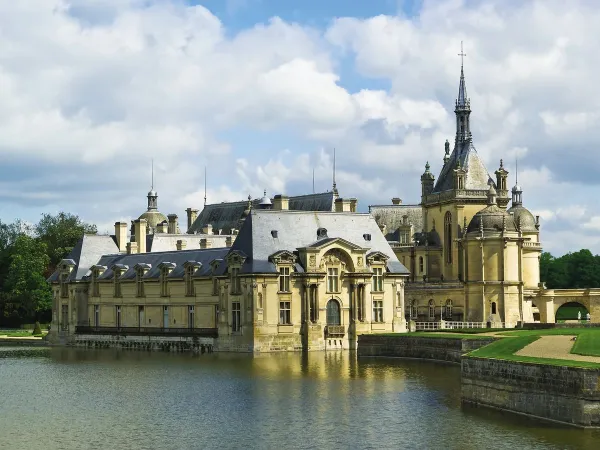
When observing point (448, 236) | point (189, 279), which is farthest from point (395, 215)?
point (189, 279)

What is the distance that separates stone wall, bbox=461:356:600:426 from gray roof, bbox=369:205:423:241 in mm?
72859

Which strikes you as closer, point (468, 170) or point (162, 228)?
point (468, 170)

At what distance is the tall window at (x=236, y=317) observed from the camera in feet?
282

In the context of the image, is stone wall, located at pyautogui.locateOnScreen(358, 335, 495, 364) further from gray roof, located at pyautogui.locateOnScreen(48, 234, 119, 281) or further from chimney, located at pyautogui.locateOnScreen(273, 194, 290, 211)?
gray roof, located at pyautogui.locateOnScreen(48, 234, 119, 281)

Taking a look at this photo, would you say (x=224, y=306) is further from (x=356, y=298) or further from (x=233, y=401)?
(x=233, y=401)

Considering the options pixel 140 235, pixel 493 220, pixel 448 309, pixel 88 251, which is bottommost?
pixel 448 309

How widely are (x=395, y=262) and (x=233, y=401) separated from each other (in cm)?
4133

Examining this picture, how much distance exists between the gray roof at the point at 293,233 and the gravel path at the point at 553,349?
31135 millimetres

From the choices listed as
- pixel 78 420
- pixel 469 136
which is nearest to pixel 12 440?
pixel 78 420

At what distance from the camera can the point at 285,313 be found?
85.6 meters

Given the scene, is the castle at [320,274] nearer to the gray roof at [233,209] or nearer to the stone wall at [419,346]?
the gray roof at [233,209]

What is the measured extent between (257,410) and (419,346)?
27979 mm

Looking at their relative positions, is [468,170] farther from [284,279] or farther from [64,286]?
[64,286]

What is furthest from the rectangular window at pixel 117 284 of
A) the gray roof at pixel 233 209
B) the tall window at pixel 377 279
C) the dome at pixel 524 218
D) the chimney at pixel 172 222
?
the dome at pixel 524 218
